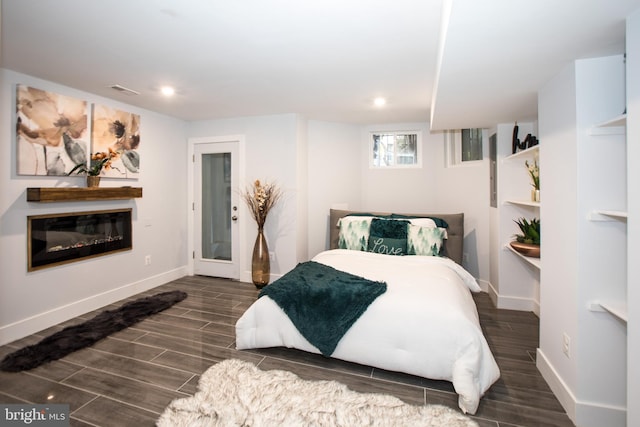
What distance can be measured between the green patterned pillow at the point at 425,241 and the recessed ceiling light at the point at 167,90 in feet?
9.90

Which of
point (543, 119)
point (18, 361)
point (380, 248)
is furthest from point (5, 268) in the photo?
point (543, 119)

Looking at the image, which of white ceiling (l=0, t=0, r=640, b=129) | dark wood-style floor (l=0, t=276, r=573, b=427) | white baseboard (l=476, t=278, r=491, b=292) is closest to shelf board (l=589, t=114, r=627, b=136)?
white ceiling (l=0, t=0, r=640, b=129)

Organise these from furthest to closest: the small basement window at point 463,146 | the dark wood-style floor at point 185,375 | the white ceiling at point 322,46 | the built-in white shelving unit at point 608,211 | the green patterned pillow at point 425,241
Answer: the small basement window at point 463,146
the green patterned pillow at point 425,241
the dark wood-style floor at point 185,375
the built-in white shelving unit at point 608,211
the white ceiling at point 322,46

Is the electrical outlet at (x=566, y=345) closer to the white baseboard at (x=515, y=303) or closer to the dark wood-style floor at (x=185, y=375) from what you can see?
the dark wood-style floor at (x=185, y=375)

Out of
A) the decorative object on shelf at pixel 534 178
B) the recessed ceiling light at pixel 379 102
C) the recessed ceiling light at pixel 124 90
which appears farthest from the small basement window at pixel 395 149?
the recessed ceiling light at pixel 124 90

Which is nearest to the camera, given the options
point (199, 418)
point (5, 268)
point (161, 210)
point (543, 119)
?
point (199, 418)

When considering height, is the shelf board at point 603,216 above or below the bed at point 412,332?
above

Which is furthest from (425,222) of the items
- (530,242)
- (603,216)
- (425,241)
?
(603,216)

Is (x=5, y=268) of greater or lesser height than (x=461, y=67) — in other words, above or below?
below

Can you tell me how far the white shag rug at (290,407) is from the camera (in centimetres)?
161

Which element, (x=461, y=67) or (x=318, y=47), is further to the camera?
(x=318, y=47)

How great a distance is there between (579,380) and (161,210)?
4.51m

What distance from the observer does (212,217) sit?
4.45 meters

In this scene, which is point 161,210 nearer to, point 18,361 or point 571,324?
point 18,361
